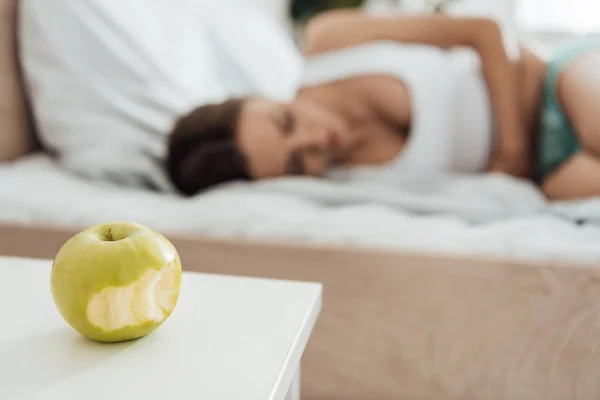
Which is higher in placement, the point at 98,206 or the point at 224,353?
the point at 224,353

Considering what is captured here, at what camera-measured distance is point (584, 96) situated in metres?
1.08

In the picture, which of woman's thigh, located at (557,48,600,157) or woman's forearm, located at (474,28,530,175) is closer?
woman's thigh, located at (557,48,600,157)

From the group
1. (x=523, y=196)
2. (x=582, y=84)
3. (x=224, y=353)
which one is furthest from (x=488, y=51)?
(x=224, y=353)

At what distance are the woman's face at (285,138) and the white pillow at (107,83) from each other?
17cm

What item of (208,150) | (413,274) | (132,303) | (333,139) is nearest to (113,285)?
(132,303)

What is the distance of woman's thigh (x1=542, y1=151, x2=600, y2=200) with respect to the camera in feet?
3.35

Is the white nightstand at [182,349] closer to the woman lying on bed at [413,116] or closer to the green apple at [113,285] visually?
the green apple at [113,285]

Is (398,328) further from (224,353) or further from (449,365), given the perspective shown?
(224,353)

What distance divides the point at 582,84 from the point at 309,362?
0.69 m

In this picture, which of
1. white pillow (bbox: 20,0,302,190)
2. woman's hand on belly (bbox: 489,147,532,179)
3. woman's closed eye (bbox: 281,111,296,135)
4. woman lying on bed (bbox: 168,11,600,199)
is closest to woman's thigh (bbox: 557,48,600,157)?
woman lying on bed (bbox: 168,11,600,199)

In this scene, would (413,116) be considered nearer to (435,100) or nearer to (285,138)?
(435,100)

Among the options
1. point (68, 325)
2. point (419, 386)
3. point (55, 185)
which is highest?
point (68, 325)

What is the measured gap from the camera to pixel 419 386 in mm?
806

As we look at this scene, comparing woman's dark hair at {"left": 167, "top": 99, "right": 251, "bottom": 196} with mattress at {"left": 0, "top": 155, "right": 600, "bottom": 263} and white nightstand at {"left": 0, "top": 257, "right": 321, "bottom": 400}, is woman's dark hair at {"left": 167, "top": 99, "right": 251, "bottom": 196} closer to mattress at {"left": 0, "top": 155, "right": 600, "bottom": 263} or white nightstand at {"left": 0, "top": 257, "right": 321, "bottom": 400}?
mattress at {"left": 0, "top": 155, "right": 600, "bottom": 263}
